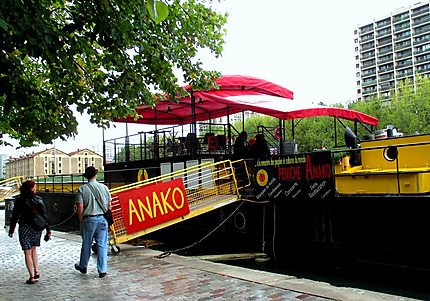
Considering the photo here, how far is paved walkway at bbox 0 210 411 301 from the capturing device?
606 centimetres

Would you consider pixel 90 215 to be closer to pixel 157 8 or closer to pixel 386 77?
pixel 157 8

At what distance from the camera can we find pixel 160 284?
695cm

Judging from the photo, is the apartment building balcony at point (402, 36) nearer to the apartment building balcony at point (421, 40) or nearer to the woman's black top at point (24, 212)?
the apartment building balcony at point (421, 40)

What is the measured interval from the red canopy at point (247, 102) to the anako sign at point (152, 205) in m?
2.43

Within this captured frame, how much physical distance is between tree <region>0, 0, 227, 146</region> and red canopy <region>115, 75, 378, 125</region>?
349 centimetres


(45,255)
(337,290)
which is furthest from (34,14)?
(45,255)

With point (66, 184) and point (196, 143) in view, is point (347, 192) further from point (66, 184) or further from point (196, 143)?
point (66, 184)

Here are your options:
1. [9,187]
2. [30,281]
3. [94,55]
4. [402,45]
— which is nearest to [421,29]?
[402,45]

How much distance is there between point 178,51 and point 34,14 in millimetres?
2911

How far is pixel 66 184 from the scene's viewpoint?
23.3 metres

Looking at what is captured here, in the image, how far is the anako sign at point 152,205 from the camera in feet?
36.4

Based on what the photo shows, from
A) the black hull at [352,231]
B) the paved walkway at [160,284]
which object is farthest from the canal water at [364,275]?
the paved walkway at [160,284]

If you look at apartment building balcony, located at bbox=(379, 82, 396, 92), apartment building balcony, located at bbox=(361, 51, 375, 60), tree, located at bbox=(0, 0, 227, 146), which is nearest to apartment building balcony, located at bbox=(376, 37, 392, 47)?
apartment building balcony, located at bbox=(361, 51, 375, 60)

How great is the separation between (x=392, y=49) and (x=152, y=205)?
450ft
